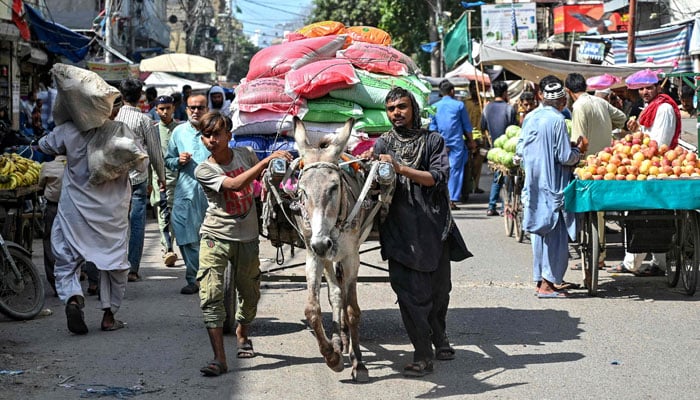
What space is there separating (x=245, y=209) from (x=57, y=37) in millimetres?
17565

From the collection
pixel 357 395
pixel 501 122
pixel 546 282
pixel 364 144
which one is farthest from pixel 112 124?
pixel 501 122

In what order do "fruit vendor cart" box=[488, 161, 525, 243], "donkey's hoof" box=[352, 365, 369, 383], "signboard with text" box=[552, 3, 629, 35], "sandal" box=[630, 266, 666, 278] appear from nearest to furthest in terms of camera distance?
1. "donkey's hoof" box=[352, 365, 369, 383]
2. "sandal" box=[630, 266, 666, 278]
3. "fruit vendor cart" box=[488, 161, 525, 243]
4. "signboard with text" box=[552, 3, 629, 35]

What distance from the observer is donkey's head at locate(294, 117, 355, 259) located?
5.58 metres

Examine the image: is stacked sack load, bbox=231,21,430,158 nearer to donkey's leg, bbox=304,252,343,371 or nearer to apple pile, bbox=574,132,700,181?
donkey's leg, bbox=304,252,343,371

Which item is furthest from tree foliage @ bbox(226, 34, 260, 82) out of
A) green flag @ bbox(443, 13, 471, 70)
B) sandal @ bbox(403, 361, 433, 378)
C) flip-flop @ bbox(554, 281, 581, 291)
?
sandal @ bbox(403, 361, 433, 378)

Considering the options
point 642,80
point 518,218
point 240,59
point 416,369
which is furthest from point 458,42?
point 240,59

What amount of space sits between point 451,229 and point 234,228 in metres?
1.53

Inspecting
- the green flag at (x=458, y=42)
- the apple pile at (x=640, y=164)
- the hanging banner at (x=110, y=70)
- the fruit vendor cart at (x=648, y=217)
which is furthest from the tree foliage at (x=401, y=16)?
the fruit vendor cart at (x=648, y=217)

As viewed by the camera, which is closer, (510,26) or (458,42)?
(458,42)

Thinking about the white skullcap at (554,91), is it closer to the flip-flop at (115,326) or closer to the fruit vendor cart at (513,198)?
the fruit vendor cart at (513,198)

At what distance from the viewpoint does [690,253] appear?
359 inches

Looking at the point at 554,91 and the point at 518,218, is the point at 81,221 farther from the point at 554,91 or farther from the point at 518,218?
the point at 518,218

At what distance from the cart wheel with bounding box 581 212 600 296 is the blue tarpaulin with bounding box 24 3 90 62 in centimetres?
1616

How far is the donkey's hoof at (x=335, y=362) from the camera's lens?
595 centimetres
